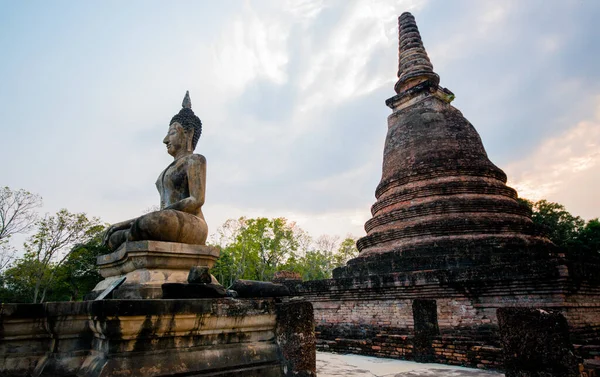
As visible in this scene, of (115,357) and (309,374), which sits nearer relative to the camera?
(115,357)

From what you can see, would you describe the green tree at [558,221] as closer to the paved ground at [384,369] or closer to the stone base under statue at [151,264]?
the paved ground at [384,369]

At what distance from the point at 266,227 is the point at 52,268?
18302 millimetres

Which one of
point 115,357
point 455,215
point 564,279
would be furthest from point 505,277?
point 115,357

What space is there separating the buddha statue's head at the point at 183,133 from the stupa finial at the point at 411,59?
13.1 meters

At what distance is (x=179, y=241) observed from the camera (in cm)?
394

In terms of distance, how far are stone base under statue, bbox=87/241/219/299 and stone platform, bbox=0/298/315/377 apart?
0.55 m

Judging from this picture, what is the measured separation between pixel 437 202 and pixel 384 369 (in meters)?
6.46

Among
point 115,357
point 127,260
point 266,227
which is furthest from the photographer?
point 266,227

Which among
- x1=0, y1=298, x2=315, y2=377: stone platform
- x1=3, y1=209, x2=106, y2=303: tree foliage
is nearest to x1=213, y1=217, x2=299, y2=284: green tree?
x1=3, y1=209, x2=106, y2=303: tree foliage

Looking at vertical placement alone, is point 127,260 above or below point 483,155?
below

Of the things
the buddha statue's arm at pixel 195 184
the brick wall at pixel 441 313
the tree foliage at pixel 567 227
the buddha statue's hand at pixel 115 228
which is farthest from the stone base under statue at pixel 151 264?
the tree foliage at pixel 567 227

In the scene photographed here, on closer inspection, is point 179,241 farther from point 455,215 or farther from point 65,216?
point 65,216

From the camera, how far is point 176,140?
16.7ft

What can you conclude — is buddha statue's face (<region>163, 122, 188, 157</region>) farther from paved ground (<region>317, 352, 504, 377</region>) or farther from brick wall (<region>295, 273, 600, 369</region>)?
brick wall (<region>295, 273, 600, 369</region>)
